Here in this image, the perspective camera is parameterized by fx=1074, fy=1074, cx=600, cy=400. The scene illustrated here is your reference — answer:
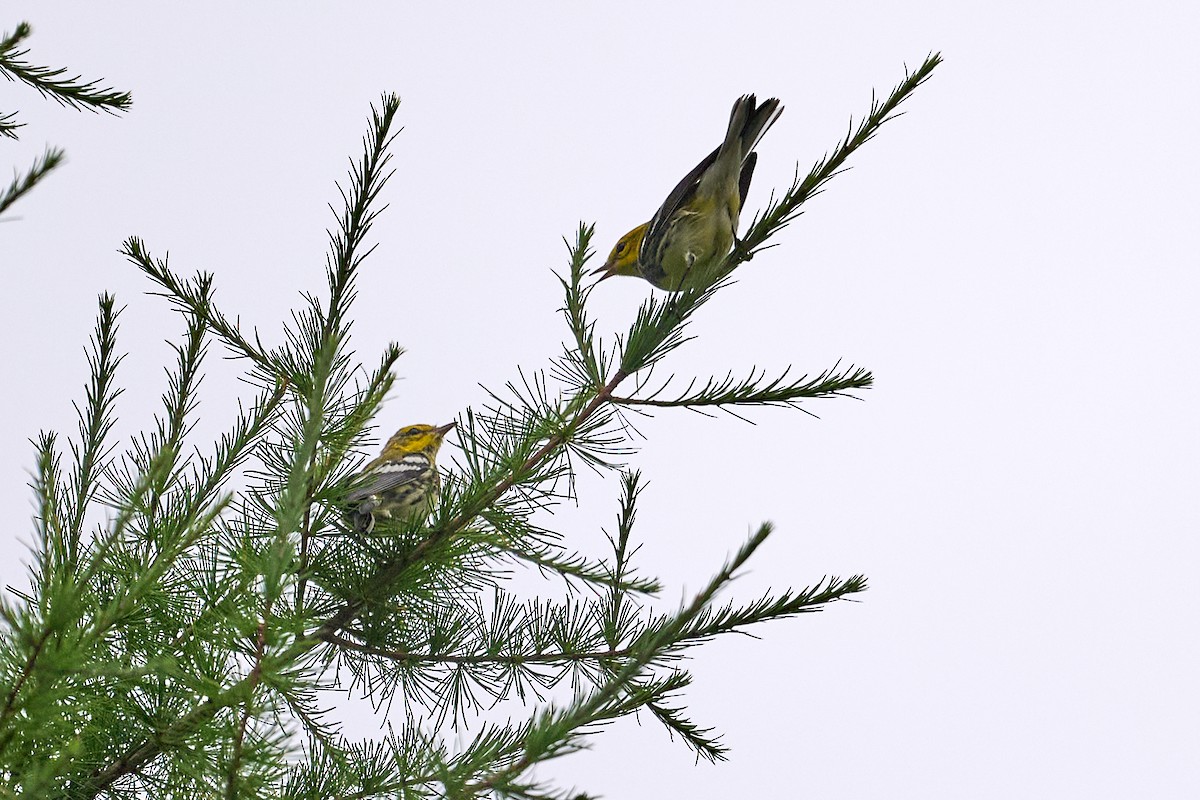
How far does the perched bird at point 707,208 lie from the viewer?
4.38 m

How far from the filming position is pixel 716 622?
7.55 ft

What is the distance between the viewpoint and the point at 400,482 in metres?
4.04

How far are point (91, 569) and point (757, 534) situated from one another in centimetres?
79

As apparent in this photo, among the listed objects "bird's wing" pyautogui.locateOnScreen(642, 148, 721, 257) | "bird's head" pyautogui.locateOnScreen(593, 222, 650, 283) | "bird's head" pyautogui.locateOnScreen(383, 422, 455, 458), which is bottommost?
"bird's head" pyautogui.locateOnScreen(383, 422, 455, 458)

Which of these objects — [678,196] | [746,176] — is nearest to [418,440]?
[678,196]

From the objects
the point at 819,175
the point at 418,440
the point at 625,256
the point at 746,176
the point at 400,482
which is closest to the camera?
the point at 819,175

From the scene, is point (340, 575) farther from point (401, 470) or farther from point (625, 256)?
point (625, 256)

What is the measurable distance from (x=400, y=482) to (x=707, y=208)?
5.96ft

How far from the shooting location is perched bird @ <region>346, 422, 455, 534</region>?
2590mm

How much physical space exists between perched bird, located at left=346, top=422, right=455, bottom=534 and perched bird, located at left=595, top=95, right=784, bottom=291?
4.05ft

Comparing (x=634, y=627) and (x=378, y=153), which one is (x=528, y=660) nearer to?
(x=634, y=627)

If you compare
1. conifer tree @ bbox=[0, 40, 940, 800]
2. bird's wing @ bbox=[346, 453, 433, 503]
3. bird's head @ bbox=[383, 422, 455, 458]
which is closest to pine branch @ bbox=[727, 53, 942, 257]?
conifer tree @ bbox=[0, 40, 940, 800]

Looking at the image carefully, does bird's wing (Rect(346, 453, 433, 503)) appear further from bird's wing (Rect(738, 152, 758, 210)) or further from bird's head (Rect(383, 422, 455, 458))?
bird's wing (Rect(738, 152, 758, 210))

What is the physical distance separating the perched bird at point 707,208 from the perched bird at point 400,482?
1235mm
